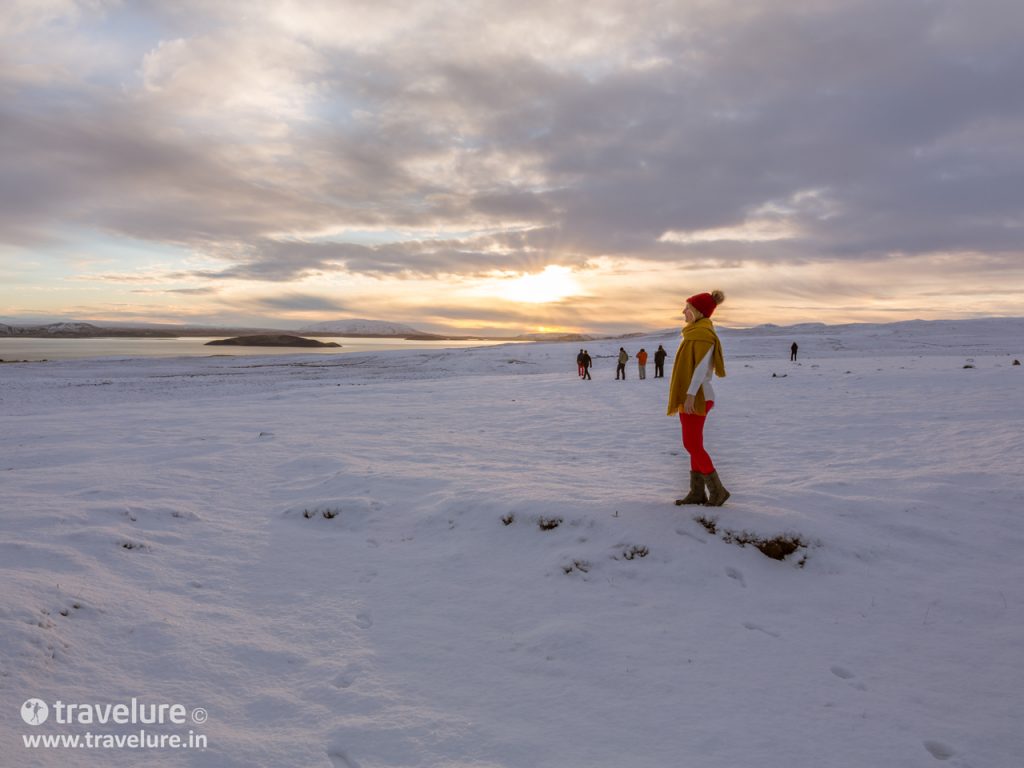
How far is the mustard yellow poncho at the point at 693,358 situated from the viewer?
6641mm

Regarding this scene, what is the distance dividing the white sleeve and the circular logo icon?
6.29 m

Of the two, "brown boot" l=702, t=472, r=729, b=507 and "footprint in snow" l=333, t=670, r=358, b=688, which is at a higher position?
"brown boot" l=702, t=472, r=729, b=507

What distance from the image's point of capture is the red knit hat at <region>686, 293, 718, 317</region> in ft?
22.2

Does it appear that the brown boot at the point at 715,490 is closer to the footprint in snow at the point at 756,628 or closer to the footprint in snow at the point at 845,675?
the footprint in snow at the point at 756,628

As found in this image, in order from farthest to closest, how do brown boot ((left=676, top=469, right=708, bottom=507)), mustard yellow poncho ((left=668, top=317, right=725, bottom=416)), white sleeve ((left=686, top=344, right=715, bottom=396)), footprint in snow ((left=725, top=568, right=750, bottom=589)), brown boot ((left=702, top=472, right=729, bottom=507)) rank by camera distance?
brown boot ((left=676, top=469, right=708, bottom=507)), brown boot ((left=702, top=472, right=729, bottom=507)), mustard yellow poncho ((left=668, top=317, right=725, bottom=416)), white sleeve ((left=686, top=344, right=715, bottom=396)), footprint in snow ((left=725, top=568, right=750, bottom=589))

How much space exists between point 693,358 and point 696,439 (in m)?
0.99

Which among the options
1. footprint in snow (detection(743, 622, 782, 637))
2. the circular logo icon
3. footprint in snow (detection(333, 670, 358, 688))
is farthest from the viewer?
footprint in snow (detection(743, 622, 782, 637))

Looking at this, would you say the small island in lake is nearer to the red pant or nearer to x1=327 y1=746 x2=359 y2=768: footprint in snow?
the red pant

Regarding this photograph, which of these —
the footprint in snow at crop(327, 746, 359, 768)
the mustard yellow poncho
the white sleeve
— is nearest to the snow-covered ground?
the footprint in snow at crop(327, 746, 359, 768)

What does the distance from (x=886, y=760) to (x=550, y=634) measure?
2.49 metres

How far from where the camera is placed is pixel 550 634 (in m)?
4.93

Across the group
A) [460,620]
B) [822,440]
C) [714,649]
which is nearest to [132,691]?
[460,620]

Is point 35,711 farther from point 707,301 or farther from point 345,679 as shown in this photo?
point 707,301

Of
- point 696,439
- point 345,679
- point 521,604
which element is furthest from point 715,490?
point 345,679
